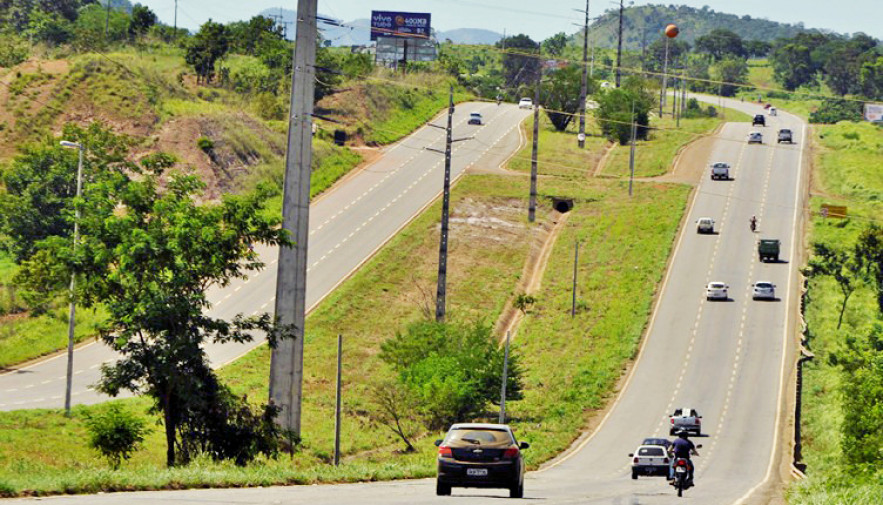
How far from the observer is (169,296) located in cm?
3400

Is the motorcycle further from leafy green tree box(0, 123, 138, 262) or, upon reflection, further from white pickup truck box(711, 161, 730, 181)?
white pickup truck box(711, 161, 730, 181)

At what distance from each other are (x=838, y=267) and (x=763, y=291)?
6406mm

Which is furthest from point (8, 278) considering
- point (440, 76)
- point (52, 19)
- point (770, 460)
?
point (440, 76)

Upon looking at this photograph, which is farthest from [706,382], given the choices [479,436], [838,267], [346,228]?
[479,436]

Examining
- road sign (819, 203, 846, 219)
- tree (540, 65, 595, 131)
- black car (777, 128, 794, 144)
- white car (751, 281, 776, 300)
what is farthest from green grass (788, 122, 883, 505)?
tree (540, 65, 595, 131)

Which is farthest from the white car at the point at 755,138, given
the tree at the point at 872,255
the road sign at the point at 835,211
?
the tree at the point at 872,255

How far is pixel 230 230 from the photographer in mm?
35375

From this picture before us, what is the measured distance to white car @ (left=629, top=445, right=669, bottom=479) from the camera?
136ft

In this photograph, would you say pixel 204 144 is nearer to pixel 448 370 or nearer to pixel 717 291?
pixel 717 291

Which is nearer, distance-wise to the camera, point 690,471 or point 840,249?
point 690,471

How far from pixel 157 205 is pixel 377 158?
91.5 metres

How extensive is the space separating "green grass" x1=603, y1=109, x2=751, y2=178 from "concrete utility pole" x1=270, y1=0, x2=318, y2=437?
8926 centimetres

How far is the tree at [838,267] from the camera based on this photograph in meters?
89.1

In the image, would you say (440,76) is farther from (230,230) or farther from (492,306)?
(230,230)
